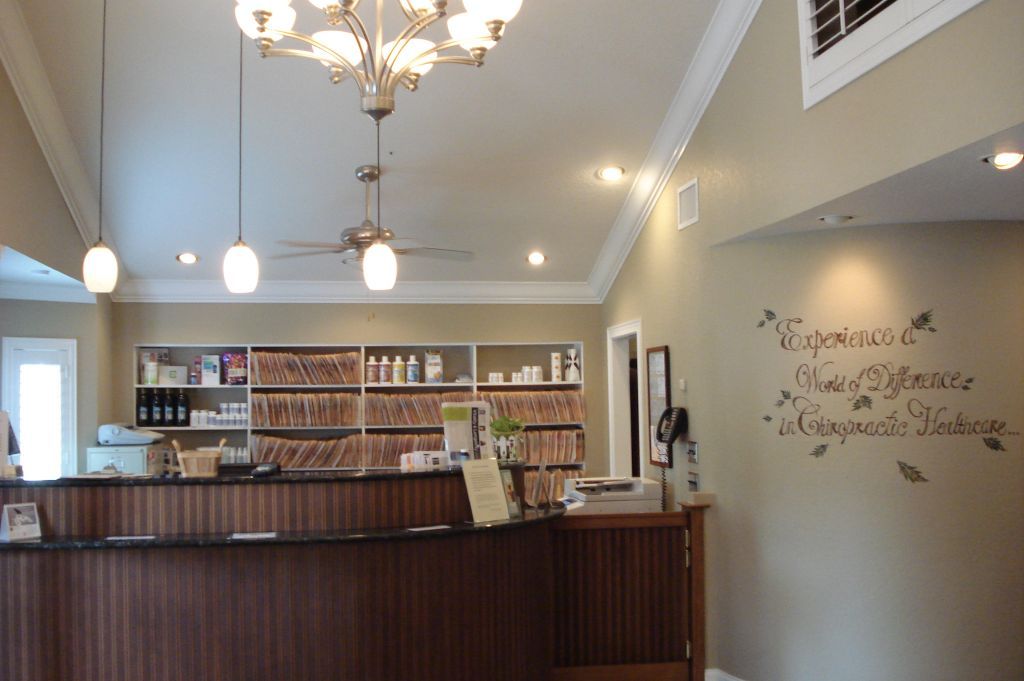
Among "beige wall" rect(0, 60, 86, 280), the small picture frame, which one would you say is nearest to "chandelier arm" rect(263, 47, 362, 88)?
the small picture frame

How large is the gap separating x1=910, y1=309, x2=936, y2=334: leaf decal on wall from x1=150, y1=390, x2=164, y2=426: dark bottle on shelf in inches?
235

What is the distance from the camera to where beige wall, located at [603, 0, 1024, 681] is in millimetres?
4164

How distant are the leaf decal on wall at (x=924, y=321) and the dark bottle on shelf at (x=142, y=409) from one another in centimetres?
606

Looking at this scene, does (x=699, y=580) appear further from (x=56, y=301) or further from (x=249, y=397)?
(x=56, y=301)

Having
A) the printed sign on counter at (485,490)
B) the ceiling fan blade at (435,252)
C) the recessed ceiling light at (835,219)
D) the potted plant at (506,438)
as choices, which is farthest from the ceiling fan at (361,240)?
the recessed ceiling light at (835,219)

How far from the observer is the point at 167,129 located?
5.40 metres

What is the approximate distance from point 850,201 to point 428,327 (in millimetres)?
4536

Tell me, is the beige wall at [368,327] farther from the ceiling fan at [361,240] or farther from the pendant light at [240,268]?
the pendant light at [240,268]

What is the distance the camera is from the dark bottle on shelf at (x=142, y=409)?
7359 mm

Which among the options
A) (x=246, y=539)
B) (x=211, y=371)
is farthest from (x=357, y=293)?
(x=246, y=539)

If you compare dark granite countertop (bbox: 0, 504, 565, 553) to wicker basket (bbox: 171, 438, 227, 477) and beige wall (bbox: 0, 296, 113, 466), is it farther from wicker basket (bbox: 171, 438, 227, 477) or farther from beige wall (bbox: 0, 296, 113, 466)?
beige wall (bbox: 0, 296, 113, 466)

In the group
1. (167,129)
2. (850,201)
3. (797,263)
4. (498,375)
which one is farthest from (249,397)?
(850,201)

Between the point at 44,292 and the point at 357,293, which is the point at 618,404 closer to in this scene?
the point at 357,293

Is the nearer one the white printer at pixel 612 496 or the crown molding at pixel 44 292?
the white printer at pixel 612 496
